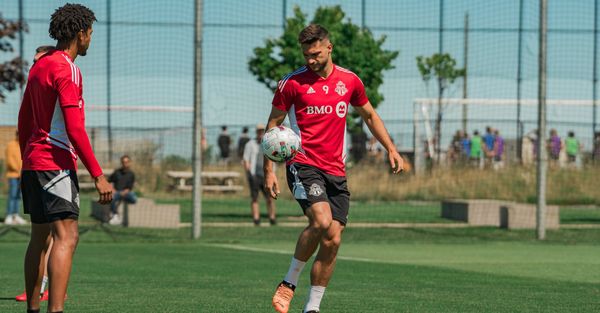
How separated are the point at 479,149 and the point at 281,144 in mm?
28431

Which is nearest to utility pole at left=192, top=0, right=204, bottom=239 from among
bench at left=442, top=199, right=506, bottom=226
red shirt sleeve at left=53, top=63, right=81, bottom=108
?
bench at left=442, top=199, right=506, bottom=226

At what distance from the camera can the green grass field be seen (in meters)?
10.3

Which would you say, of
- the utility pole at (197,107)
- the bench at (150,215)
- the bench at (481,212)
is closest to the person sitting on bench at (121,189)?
the bench at (150,215)

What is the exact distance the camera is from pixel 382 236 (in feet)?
73.9

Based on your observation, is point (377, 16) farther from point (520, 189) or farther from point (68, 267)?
point (68, 267)

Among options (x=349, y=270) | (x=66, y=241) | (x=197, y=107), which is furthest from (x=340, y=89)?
(x=197, y=107)

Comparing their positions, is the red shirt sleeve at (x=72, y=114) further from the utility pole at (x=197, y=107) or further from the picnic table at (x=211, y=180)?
the picnic table at (x=211, y=180)

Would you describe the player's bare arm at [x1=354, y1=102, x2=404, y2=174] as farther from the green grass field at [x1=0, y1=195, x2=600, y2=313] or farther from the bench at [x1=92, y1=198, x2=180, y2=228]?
the bench at [x1=92, y1=198, x2=180, y2=228]

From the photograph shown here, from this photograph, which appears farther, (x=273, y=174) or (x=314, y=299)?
(x=273, y=174)

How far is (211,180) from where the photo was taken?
3650 centimetres

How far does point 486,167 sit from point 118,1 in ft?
38.6

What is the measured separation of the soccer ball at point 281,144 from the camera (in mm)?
9195

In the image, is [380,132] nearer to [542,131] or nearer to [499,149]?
[542,131]

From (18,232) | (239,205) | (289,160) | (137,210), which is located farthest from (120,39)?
(289,160)
